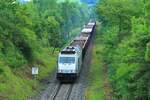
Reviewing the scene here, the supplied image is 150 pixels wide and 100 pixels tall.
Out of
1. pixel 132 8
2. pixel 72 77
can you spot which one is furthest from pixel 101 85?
pixel 132 8

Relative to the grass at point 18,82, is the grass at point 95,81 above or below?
below

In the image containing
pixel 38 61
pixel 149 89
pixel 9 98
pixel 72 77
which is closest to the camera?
pixel 149 89

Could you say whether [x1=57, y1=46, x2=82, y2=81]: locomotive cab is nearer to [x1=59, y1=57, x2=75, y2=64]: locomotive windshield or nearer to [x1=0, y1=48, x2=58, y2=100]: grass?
[x1=59, y1=57, x2=75, y2=64]: locomotive windshield

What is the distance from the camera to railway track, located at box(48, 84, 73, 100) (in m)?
43.9

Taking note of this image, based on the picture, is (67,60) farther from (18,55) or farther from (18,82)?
(18,82)

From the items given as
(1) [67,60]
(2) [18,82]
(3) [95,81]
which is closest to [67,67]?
(1) [67,60]

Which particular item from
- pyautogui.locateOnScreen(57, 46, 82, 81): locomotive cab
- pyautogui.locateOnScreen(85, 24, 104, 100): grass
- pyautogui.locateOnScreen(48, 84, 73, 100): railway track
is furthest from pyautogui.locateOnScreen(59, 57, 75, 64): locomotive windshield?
pyautogui.locateOnScreen(85, 24, 104, 100): grass

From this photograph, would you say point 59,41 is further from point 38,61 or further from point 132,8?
point 132,8

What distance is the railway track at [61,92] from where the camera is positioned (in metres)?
43.9

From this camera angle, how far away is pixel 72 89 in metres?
48.4

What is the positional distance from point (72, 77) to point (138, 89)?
2074 centimetres

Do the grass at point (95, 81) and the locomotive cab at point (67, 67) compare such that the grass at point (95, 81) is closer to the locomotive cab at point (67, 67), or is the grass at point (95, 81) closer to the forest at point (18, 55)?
the locomotive cab at point (67, 67)

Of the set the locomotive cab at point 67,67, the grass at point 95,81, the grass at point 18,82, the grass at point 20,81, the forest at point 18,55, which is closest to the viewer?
the grass at point 18,82

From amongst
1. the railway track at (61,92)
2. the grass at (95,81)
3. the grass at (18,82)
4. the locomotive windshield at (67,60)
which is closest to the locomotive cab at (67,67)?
the locomotive windshield at (67,60)
